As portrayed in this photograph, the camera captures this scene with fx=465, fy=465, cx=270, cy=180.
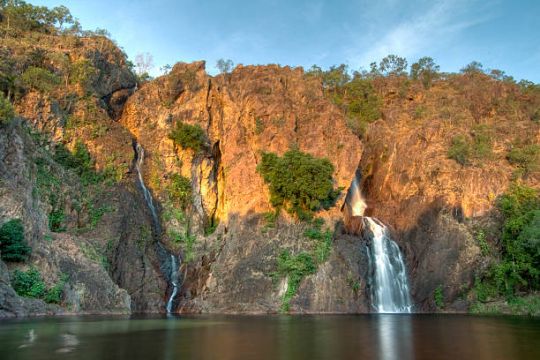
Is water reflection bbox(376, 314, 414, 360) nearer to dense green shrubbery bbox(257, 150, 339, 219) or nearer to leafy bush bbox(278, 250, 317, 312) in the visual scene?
leafy bush bbox(278, 250, 317, 312)

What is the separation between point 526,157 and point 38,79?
157 feet

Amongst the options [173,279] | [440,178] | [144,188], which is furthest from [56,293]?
[440,178]

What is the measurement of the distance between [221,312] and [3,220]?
1844 centimetres

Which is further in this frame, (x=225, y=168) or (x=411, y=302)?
A: (x=225, y=168)

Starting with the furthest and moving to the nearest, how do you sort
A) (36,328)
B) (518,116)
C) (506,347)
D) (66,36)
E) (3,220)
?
1. (518,116)
2. (66,36)
3. (3,220)
4. (36,328)
5. (506,347)

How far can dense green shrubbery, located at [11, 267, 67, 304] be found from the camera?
27.8 metres

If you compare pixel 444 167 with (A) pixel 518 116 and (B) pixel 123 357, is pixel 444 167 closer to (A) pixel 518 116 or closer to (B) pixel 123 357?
(A) pixel 518 116

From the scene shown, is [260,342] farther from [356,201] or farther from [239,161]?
[356,201]

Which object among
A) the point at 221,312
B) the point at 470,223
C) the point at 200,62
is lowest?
the point at 221,312

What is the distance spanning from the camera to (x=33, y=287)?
92.9ft

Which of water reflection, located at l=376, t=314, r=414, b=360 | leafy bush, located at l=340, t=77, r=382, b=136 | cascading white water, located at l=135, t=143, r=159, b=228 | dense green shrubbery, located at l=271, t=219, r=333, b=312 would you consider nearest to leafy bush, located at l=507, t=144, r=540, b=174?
leafy bush, located at l=340, t=77, r=382, b=136

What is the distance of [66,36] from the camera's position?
51.6 m

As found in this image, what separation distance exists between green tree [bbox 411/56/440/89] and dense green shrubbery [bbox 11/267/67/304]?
57810 mm

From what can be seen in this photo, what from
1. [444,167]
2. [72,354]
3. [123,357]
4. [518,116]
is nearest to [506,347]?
[123,357]
